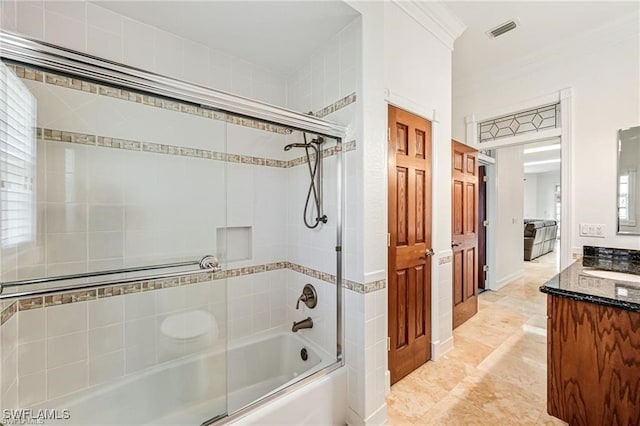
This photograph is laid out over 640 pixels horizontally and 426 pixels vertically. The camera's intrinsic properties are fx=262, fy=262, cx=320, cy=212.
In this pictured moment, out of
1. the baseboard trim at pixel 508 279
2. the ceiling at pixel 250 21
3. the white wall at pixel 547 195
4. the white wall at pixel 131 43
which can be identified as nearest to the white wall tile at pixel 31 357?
the white wall at pixel 131 43

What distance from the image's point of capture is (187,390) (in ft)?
5.41

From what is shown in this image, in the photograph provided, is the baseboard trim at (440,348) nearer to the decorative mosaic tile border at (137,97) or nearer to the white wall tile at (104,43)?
the decorative mosaic tile border at (137,97)

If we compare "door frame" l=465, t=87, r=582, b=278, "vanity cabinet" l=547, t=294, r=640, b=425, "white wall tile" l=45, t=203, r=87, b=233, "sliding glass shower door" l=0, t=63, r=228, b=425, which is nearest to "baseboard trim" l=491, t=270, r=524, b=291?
"door frame" l=465, t=87, r=582, b=278

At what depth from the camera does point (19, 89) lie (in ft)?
4.06

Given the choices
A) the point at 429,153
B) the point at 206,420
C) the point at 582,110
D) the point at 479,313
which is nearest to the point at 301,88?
the point at 429,153

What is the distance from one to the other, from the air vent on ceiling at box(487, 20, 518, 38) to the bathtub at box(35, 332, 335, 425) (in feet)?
10.4

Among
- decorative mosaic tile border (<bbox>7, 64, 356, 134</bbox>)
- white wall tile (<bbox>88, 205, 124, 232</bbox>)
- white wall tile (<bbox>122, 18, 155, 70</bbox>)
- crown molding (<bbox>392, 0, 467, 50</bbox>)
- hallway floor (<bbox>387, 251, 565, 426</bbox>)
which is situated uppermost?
crown molding (<bbox>392, 0, 467, 50</bbox>)

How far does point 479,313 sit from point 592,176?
188cm

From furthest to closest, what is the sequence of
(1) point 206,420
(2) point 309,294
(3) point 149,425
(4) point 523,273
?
(4) point 523,273 → (2) point 309,294 → (3) point 149,425 → (1) point 206,420

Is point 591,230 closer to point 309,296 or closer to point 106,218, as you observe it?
point 309,296

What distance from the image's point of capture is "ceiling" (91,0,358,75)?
1.56m

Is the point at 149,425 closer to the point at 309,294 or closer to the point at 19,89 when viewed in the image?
the point at 309,294

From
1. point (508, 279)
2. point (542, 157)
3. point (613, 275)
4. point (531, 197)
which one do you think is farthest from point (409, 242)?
point (531, 197)

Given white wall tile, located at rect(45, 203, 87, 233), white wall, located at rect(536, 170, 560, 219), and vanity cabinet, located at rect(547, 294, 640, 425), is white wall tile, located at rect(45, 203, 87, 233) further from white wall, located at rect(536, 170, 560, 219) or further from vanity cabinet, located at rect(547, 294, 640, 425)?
white wall, located at rect(536, 170, 560, 219)
